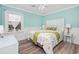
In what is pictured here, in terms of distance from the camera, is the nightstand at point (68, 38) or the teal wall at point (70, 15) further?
the nightstand at point (68, 38)

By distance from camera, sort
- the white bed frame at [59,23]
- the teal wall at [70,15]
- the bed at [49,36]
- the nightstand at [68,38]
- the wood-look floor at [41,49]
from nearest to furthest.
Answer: the wood-look floor at [41,49], the bed at [49,36], the teal wall at [70,15], the nightstand at [68,38], the white bed frame at [59,23]

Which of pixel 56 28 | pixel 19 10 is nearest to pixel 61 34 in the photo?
pixel 56 28

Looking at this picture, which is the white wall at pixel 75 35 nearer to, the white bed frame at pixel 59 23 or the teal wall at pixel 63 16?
the teal wall at pixel 63 16

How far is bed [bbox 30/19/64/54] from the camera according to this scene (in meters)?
2.43

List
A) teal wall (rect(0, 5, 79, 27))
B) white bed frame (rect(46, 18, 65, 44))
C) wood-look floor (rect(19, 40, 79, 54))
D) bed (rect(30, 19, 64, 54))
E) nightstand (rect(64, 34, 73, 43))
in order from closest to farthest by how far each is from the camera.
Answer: wood-look floor (rect(19, 40, 79, 54)) < bed (rect(30, 19, 64, 54)) < teal wall (rect(0, 5, 79, 27)) < nightstand (rect(64, 34, 73, 43)) < white bed frame (rect(46, 18, 65, 44))

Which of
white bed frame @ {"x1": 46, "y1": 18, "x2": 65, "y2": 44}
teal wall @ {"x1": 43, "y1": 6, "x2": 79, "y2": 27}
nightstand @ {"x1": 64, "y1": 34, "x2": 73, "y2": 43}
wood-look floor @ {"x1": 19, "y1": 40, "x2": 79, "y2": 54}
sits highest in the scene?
teal wall @ {"x1": 43, "y1": 6, "x2": 79, "y2": 27}

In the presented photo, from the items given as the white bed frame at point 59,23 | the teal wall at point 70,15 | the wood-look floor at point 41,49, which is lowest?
the wood-look floor at point 41,49

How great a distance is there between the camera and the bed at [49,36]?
2432 millimetres

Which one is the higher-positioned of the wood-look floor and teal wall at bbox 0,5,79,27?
teal wall at bbox 0,5,79,27

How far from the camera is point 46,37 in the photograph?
250 cm

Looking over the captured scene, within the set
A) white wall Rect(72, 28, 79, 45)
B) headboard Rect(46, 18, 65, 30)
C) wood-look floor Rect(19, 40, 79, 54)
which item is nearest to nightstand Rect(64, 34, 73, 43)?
white wall Rect(72, 28, 79, 45)

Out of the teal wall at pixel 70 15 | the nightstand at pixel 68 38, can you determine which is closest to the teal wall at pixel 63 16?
the teal wall at pixel 70 15

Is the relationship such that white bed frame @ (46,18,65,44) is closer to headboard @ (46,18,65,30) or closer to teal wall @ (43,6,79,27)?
headboard @ (46,18,65,30)
